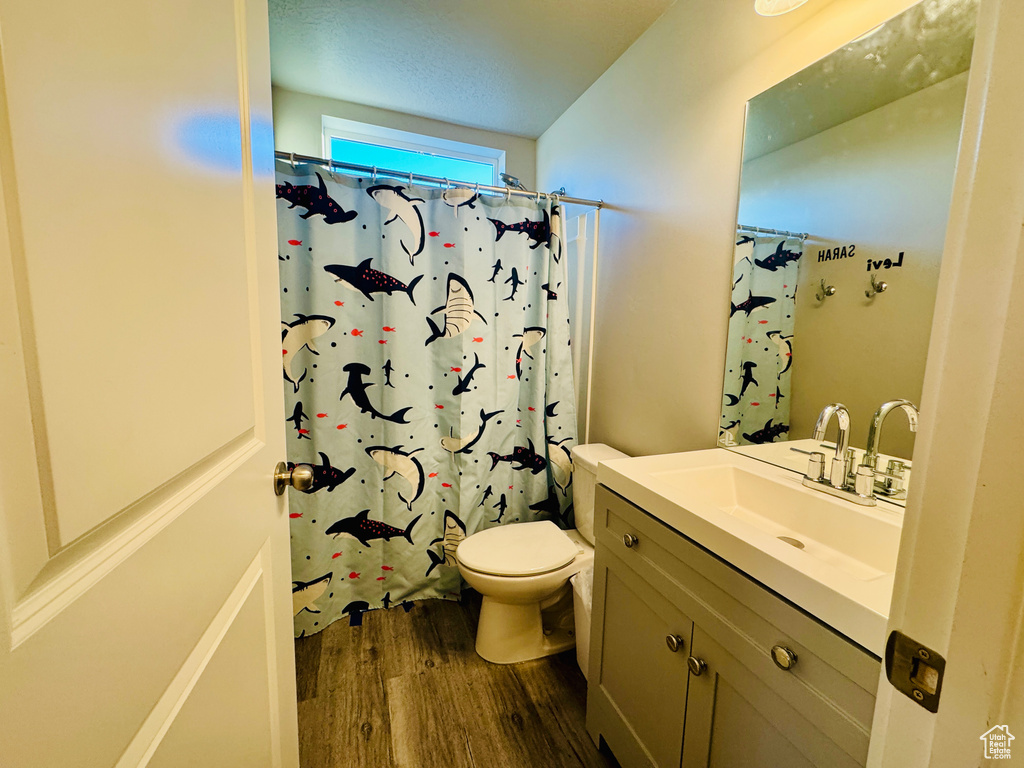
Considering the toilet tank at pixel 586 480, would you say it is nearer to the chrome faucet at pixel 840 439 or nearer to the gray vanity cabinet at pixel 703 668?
the gray vanity cabinet at pixel 703 668

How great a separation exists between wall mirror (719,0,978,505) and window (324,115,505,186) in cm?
161

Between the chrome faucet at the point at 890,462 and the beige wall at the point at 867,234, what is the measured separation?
1.0 inches

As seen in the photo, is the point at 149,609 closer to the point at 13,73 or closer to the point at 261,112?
the point at 13,73

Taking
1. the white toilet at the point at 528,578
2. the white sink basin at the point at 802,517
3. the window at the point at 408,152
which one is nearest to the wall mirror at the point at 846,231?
the white sink basin at the point at 802,517

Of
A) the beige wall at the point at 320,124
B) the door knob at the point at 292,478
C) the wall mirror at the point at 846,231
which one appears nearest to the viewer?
the door knob at the point at 292,478

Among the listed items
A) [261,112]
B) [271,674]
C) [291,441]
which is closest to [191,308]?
[261,112]

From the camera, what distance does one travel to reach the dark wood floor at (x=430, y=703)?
1181 millimetres

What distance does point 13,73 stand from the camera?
0.25 meters

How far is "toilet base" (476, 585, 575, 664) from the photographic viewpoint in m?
1.52

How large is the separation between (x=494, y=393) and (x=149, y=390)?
59.4 inches

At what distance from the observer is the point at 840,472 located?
0.97 m

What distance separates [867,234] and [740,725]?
110 centimetres

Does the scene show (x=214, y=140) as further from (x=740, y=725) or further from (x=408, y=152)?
(x=408, y=152)

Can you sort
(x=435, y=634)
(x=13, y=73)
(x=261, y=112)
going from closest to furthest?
1. (x=13, y=73)
2. (x=261, y=112)
3. (x=435, y=634)
